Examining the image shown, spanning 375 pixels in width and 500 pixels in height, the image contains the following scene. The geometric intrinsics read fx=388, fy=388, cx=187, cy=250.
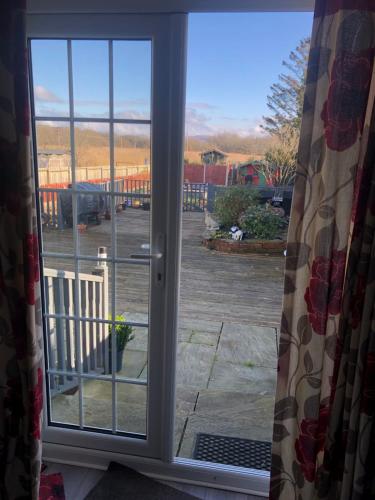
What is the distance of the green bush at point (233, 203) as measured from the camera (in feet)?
21.6

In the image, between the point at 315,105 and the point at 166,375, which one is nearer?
the point at 315,105

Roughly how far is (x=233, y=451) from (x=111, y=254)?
1253mm

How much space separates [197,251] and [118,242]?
469cm

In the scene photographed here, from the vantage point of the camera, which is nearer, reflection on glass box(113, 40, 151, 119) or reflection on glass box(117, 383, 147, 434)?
reflection on glass box(113, 40, 151, 119)

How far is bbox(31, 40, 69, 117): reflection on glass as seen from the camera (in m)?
1.53

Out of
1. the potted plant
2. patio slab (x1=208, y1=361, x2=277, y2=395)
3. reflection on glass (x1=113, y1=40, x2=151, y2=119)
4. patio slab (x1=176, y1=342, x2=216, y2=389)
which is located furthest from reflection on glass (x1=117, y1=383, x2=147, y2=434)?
reflection on glass (x1=113, y1=40, x2=151, y2=119)

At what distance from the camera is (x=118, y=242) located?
169 centimetres

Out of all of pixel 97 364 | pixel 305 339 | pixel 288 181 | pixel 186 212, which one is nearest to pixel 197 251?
pixel 186 212

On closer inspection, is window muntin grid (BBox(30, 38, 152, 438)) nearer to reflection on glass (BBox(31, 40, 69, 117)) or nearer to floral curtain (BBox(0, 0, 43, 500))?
reflection on glass (BBox(31, 40, 69, 117))

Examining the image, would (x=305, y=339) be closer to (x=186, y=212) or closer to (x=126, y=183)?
(x=126, y=183)

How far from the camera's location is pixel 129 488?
1755mm

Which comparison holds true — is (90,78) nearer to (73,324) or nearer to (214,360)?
(73,324)

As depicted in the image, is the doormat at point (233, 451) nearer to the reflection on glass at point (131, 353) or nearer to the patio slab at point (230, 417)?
the patio slab at point (230, 417)

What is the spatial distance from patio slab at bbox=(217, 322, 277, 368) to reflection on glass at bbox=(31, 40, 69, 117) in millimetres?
2375
